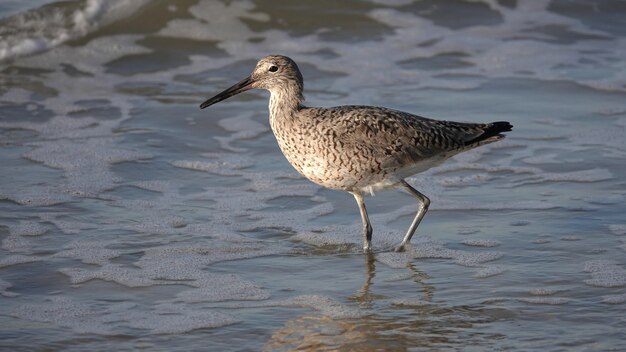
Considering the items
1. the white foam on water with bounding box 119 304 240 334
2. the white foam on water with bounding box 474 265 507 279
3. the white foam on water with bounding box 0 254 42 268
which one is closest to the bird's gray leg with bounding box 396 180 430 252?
the white foam on water with bounding box 474 265 507 279

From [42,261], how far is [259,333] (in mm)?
1800

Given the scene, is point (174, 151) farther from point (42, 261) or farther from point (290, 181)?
point (42, 261)

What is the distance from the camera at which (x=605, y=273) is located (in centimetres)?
699

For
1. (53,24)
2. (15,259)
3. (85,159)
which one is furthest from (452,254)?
(53,24)

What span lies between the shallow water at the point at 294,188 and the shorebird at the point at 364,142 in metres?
0.43

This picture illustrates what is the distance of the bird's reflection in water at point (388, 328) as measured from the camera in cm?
599

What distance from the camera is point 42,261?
721 centimetres

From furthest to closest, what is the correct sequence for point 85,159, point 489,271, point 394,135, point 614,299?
point 85,159, point 394,135, point 489,271, point 614,299

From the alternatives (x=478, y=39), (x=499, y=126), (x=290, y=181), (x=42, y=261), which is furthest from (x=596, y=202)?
(x=478, y=39)

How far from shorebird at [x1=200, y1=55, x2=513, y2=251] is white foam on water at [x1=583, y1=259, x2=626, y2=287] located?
48.1 inches

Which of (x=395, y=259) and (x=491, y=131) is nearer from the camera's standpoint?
(x=395, y=259)

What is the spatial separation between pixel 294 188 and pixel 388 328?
2.90 m

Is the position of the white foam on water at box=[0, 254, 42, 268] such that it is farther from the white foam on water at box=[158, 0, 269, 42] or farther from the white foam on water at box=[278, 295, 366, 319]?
the white foam on water at box=[158, 0, 269, 42]

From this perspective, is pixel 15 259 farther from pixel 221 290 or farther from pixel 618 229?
pixel 618 229
